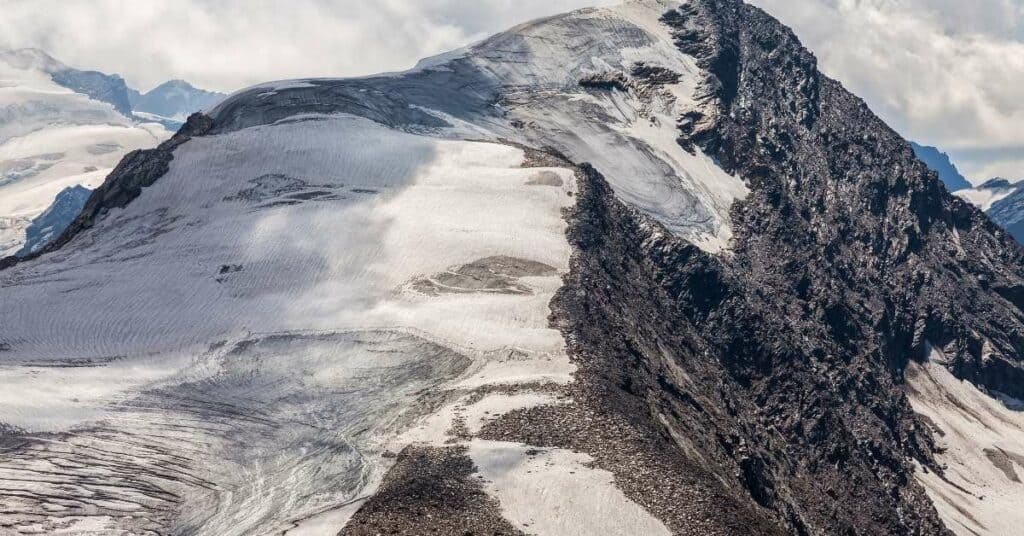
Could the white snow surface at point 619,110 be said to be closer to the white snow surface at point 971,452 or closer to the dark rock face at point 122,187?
the white snow surface at point 971,452

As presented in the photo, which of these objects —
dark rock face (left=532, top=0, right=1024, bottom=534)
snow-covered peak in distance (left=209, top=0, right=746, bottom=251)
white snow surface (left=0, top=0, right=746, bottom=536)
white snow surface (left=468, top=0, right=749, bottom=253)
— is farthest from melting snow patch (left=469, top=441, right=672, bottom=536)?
white snow surface (left=468, top=0, right=749, bottom=253)

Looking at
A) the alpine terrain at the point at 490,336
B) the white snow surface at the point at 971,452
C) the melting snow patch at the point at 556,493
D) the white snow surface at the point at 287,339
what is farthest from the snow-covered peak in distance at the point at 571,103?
the melting snow patch at the point at 556,493

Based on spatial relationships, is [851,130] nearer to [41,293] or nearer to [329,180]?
[329,180]

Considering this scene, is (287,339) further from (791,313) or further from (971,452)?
(971,452)

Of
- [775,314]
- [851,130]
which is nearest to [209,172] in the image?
[775,314]

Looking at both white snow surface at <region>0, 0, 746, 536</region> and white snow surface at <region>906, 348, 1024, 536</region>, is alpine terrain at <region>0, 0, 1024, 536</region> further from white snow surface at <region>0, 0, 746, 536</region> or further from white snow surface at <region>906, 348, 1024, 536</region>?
white snow surface at <region>906, 348, 1024, 536</region>

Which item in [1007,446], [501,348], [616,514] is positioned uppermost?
[501,348]
